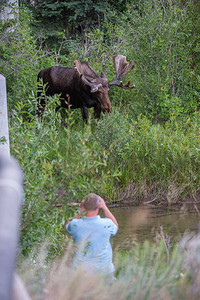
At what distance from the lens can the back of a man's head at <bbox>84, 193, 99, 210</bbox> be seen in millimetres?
4438

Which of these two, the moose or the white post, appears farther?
the moose

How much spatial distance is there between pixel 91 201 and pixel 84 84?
324 inches

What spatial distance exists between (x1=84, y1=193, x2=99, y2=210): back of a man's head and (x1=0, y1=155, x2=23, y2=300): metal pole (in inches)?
144

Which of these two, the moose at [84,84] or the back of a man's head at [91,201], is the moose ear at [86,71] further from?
the back of a man's head at [91,201]

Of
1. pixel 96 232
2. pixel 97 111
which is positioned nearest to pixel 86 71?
pixel 97 111

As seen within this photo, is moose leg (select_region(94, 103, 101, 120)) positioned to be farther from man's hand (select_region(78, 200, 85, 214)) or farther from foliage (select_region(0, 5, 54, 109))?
man's hand (select_region(78, 200, 85, 214))

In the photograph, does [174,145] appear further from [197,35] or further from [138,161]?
[197,35]

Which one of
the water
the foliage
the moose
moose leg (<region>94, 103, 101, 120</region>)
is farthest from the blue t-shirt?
the foliage

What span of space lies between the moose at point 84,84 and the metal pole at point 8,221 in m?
11.0

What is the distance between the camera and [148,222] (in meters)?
8.95

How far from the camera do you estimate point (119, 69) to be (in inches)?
546

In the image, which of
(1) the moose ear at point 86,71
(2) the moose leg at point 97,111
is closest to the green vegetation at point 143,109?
(2) the moose leg at point 97,111

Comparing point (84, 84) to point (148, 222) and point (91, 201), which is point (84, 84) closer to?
point (148, 222)

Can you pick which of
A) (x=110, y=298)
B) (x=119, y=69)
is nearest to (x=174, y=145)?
(x=119, y=69)
